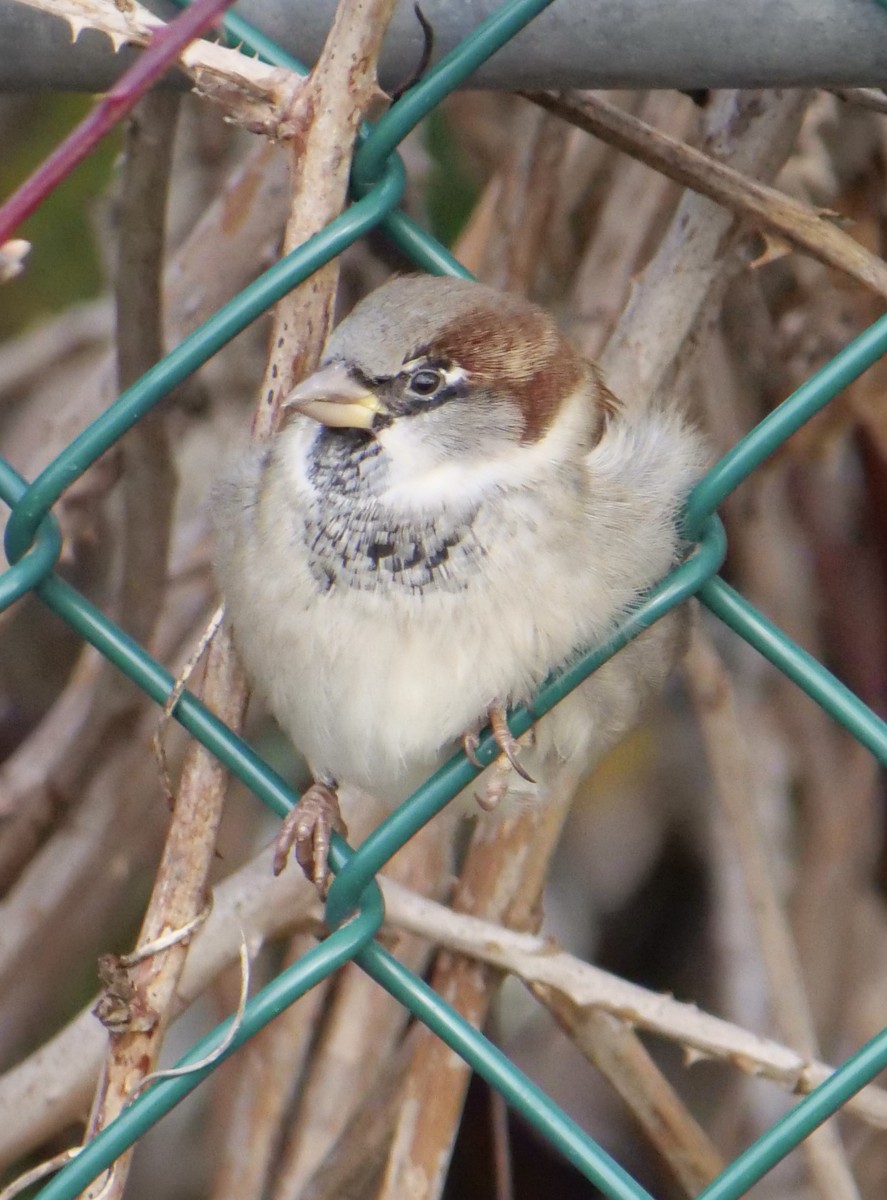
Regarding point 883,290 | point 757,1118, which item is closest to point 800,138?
point 883,290

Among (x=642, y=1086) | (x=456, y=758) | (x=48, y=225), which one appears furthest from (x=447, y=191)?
(x=456, y=758)

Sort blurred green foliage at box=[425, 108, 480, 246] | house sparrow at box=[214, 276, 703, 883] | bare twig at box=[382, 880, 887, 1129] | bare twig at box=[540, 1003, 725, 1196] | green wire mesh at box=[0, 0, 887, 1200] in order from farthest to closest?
blurred green foliage at box=[425, 108, 480, 246], bare twig at box=[540, 1003, 725, 1196], bare twig at box=[382, 880, 887, 1129], house sparrow at box=[214, 276, 703, 883], green wire mesh at box=[0, 0, 887, 1200]

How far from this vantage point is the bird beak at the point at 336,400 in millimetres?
1009

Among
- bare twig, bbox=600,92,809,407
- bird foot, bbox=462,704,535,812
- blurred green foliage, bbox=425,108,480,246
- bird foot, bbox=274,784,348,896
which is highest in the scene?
bare twig, bbox=600,92,809,407

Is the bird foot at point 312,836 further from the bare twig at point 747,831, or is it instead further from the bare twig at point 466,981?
the bare twig at point 747,831

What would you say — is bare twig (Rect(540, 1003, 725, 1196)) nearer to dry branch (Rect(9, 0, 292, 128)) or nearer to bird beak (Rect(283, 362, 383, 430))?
bird beak (Rect(283, 362, 383, 430))

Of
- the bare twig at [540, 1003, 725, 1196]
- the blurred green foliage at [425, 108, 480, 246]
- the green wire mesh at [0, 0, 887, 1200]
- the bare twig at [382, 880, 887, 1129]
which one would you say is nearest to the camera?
the green wire mesh at [0, 0, 887, 1200]

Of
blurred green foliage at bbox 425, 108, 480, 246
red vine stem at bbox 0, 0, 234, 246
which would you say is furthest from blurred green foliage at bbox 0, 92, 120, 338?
red vine stem at bbox 0, 0, 234, 246

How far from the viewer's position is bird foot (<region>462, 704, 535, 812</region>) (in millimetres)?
979

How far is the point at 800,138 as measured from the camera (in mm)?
1572

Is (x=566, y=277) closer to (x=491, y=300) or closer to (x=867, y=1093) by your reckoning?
(x=491, y=300)

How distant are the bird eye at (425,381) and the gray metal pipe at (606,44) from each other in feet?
0.83

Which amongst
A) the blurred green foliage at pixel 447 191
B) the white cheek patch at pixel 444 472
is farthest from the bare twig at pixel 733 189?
the blurred green foliage at pixel 447 191

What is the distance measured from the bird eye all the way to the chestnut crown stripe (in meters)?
0.01
